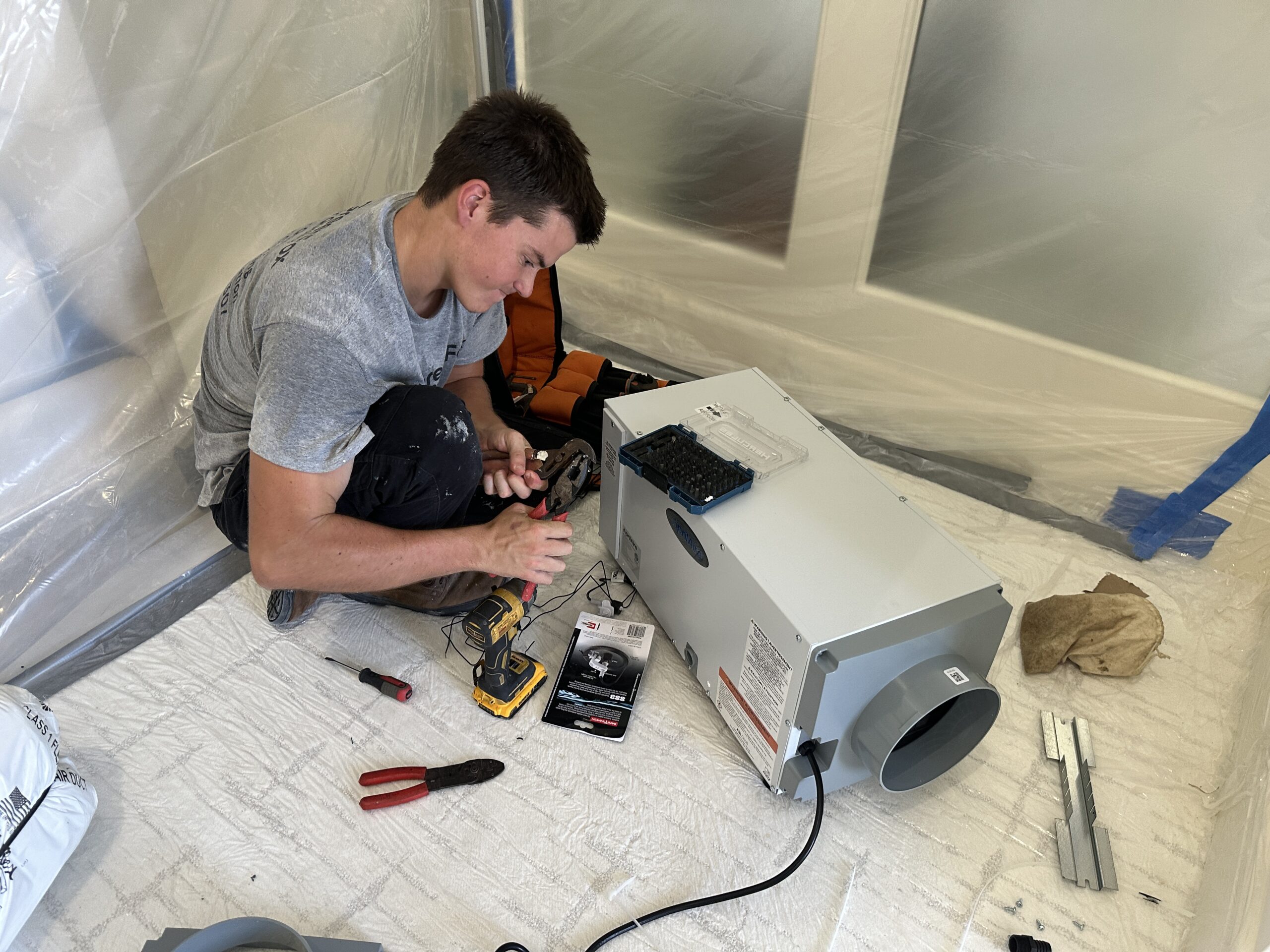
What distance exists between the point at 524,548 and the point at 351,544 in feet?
0.72

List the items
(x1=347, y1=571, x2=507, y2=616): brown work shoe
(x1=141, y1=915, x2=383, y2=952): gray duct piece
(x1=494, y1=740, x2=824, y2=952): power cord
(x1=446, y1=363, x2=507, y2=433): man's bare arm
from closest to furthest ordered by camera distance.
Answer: (x1=141, y1=915, x2=383, y2=952): gray duct piece → (x1=494, y1=740, x2=824, y2=952): power cord → (x1=347, y1=571, x2=507, y2=616): brown work shoe → (x1=446, y1=363, x2=507, y2=433): man's bare arm

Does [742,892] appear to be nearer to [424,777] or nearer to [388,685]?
[424,777]

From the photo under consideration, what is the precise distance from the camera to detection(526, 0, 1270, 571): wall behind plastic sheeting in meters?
1.39

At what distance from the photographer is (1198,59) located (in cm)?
120

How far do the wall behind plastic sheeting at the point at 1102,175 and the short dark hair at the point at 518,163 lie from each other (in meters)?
0.71

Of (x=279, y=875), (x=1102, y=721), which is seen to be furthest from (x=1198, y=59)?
(x=279, y=875)

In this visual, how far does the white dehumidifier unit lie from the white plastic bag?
0.78m

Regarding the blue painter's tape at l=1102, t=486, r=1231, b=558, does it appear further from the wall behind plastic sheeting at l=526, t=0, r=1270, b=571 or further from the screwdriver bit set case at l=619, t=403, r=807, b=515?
the screwdriver bit set case at l=619, t=403, r=807, b=515

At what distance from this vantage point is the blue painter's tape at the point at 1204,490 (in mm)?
1362

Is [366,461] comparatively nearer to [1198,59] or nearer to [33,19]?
[33,19]

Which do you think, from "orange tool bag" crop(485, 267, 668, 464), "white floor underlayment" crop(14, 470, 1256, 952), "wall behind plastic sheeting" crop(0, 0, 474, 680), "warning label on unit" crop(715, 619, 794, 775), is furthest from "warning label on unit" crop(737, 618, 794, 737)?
"wall behind plastic sheeting" crop(0, 0, 474, 680)

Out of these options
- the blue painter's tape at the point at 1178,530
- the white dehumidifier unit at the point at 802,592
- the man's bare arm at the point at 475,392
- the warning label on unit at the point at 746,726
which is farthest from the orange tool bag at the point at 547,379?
the blue painter's tape at the point at 1178,530

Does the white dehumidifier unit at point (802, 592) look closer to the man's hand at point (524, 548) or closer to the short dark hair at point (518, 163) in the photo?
the man's hand at point (524, 548)

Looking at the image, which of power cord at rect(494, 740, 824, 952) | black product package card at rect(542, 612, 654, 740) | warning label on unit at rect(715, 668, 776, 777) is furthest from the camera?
black product package card at rect(542, 612, 654, 740)
